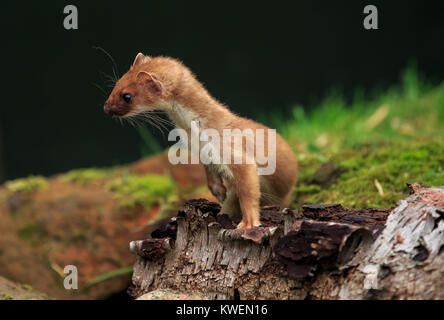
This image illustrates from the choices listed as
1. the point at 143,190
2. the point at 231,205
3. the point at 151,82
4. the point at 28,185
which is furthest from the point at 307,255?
the point at 28,185

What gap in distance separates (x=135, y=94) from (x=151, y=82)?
0.32 ft

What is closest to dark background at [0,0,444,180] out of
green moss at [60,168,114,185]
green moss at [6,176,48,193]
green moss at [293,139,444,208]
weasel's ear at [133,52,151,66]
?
green moss at [60,168,114,185]

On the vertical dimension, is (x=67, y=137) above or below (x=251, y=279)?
above

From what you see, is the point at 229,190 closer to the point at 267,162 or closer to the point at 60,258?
the point at 267,162

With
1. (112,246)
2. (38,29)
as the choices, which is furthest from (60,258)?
(38,29)

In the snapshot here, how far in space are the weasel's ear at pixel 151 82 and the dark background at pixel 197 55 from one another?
3.48 m

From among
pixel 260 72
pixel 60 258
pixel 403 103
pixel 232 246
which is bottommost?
pixel 60 258

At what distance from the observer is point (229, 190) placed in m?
2.54

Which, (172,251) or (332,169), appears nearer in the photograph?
(172,251)

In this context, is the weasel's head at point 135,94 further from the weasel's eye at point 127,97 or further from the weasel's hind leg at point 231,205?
the weasel's hind leg at point 231,205

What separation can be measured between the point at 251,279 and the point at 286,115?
3.87 m

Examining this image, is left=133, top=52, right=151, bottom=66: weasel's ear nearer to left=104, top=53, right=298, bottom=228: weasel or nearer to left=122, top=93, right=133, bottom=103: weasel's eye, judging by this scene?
left=104, top=53, right=298, bottom=228: weasel

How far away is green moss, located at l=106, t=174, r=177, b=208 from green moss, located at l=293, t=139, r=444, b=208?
1.10 m

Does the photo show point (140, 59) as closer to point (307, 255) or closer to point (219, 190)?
point (219, 190)
